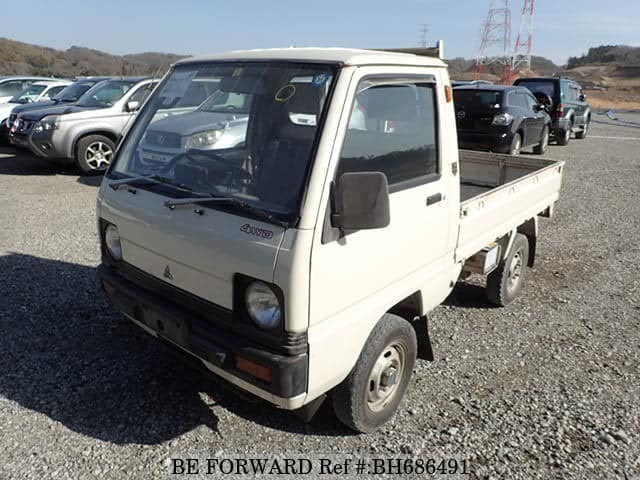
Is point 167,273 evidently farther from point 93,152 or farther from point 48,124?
point 48,124

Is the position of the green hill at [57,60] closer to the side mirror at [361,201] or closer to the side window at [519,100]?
the side window at [519,100]

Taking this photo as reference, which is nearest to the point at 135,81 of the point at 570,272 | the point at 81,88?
the point at 81,88

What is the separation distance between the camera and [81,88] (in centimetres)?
1165

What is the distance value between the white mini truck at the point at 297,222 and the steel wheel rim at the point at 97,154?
23.1 ft

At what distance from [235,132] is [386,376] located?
168cm

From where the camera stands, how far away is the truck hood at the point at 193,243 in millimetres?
2320

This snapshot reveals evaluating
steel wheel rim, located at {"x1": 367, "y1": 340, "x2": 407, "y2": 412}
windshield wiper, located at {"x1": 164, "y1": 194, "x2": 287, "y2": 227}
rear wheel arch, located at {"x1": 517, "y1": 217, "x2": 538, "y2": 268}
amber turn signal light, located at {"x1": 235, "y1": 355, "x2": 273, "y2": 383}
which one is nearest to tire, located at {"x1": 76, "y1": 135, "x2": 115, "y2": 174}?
rear wheel arch, located at {"x1": 517, "y1": 217, "x2": 538, "y2": 268}

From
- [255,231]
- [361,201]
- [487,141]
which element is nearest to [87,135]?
[487,141]

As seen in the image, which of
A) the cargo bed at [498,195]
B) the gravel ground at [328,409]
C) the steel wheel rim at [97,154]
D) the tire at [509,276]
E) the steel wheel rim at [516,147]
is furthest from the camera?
the steel wheel rim at [516,147]

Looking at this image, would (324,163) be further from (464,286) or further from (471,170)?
(471,170)

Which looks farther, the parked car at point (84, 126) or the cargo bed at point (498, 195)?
the parked car at point (84, 126)

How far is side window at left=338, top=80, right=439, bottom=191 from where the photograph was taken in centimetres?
258

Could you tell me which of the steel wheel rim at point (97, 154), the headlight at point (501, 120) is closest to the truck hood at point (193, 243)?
the steel wheel rim at point (97, 154)

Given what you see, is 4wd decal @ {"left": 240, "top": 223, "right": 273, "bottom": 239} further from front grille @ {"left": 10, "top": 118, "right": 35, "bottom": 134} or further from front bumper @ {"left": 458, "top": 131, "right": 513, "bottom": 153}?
front bumper @ {"left": 458, "top": 131, "right": 513, "bottom": 153}
